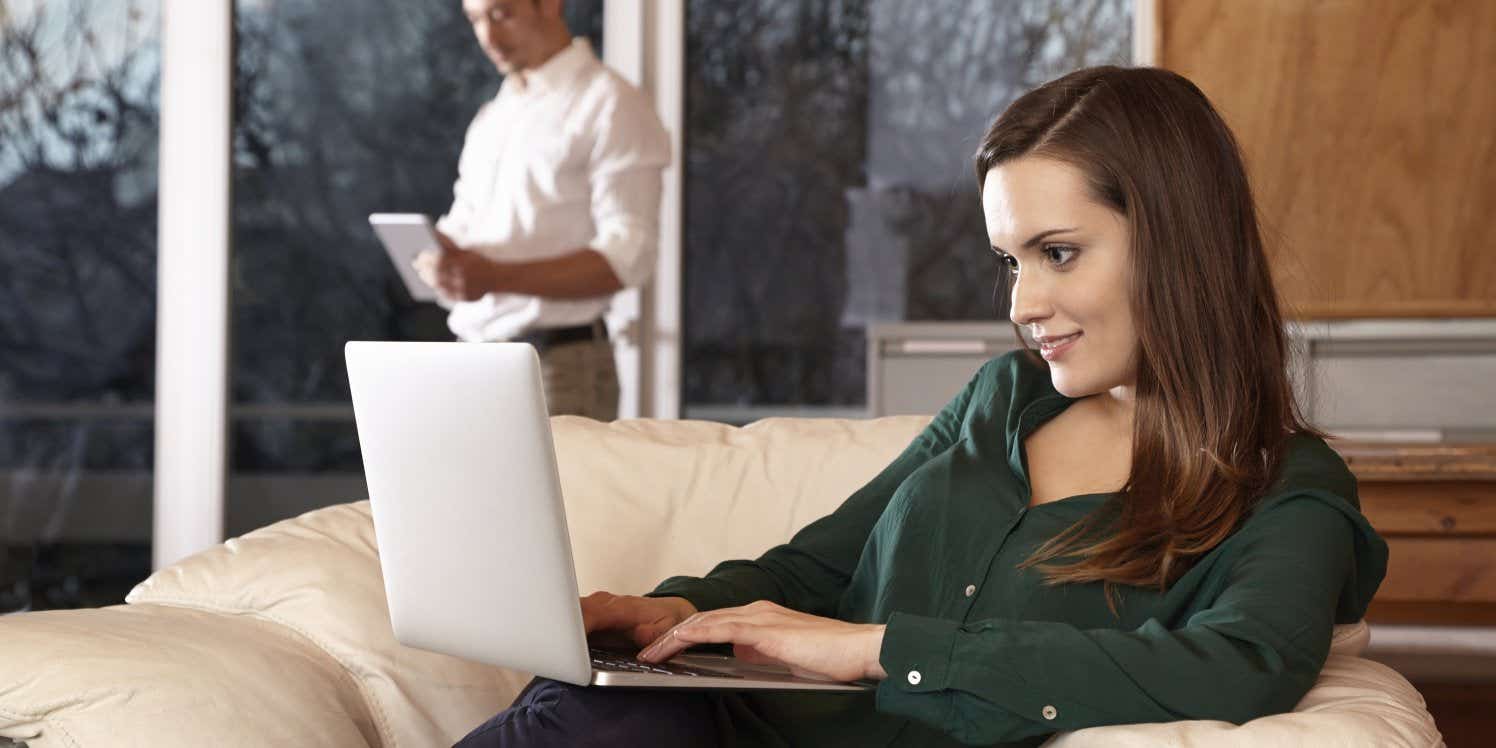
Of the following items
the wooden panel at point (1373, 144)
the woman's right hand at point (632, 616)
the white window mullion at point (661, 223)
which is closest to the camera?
the woman's right hand at point (632, 616)

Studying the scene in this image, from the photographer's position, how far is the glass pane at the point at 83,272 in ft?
13.7

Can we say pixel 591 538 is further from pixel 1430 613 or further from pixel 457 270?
pixel 1430 613

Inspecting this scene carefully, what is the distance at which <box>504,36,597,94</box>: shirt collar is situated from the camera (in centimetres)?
328

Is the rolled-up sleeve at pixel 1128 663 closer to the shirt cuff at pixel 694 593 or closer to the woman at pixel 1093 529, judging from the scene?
the woman at pixel 1093 529

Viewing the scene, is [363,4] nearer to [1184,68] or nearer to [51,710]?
[1184,68]

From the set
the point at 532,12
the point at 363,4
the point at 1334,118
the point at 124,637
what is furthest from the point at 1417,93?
the point at 124,637

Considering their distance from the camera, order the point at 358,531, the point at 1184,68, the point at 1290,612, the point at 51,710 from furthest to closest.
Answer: the point at 1184,68
the point at 358,531
the point at 51,710
the point at 1290,612

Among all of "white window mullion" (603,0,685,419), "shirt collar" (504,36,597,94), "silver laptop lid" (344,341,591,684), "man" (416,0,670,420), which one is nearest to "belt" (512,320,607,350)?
"man" (416,0,670,420)

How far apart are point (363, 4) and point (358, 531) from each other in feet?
8.76

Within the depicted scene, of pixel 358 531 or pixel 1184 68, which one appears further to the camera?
pixel 1184 68

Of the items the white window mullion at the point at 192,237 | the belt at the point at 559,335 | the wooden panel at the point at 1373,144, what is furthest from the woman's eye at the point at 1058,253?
the white window mullion at the point at 192,237

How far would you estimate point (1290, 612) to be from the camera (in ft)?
4.15

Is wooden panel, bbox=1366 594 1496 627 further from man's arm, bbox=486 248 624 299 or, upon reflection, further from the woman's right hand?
man's arm, bbox=486 248 624 299

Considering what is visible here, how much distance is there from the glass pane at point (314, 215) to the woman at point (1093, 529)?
280 centimetres
